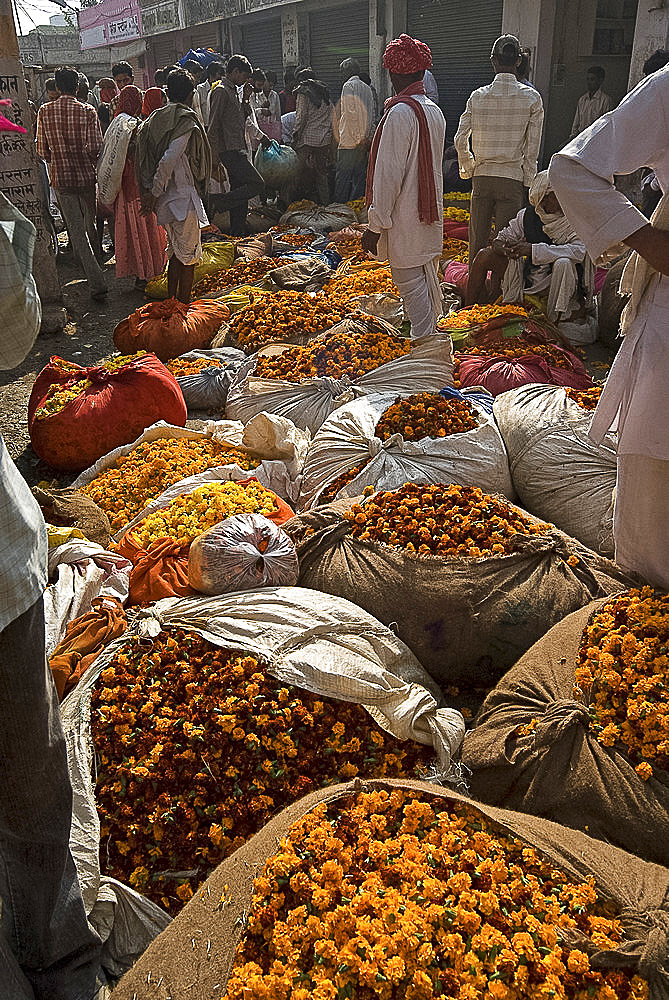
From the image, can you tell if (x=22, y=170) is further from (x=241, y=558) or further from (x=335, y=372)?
(x=241, y=558)

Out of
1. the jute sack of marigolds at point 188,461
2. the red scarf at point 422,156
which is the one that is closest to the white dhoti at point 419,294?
the red scarf at point 422,156

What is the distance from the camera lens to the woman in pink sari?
21.6 feet

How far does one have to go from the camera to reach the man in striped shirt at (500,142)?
19.4 ft

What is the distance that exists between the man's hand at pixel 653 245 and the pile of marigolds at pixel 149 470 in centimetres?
190

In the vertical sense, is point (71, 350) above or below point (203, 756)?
below

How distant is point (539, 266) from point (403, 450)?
3.18 meters

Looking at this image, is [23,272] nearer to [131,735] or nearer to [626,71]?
[131,735]

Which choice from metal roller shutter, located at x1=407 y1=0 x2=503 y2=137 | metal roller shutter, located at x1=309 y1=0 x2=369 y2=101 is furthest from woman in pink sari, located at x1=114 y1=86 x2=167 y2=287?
metal roller shutter, located at x1=309 y1=0 x2=369 y2=101

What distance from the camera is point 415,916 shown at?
1.27m

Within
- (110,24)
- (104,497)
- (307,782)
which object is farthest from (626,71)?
(110,24)

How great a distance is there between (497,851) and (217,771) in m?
0.66

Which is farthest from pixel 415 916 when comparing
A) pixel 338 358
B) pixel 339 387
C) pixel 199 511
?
pixel 338 358

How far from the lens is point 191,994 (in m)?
1.23

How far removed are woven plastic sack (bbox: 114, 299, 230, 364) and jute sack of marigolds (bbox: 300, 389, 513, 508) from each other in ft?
7.38
